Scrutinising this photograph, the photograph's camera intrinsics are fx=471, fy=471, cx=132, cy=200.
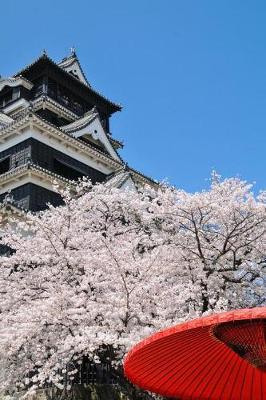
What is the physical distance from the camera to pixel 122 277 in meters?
10.8

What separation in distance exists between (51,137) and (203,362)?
67.2ft

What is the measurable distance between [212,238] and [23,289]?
5391 millimetres

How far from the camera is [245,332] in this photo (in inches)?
134

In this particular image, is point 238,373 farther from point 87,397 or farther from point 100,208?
point 100,208

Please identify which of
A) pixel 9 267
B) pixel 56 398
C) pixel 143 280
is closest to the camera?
pixel 143 280

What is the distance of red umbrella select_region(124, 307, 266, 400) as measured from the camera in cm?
350

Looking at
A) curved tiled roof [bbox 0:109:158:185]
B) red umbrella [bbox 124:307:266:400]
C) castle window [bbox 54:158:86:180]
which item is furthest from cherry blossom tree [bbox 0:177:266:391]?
castle window [bbox 54:158:86:180]

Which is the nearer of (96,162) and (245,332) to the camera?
(245,332)

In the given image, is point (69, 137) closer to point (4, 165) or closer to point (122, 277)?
point (4, 165)

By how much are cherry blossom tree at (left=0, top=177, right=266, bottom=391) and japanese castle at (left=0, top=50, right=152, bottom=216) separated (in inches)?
262

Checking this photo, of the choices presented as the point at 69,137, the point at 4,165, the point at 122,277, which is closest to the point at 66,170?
the point at 69,137

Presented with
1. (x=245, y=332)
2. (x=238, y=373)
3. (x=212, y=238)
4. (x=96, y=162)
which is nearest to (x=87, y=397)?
(x=212, y=238)

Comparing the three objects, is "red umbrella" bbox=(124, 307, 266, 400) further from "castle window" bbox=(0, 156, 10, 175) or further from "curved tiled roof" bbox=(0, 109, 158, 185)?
"castle window" bbox=(0, 156, 10, 175)

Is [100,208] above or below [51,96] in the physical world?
below
